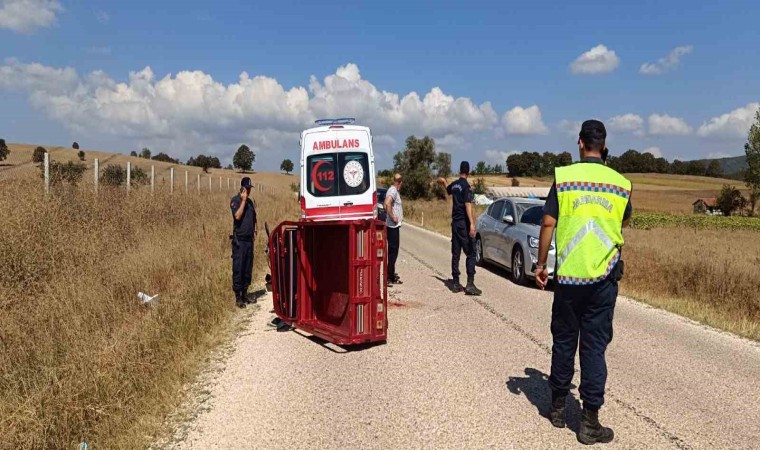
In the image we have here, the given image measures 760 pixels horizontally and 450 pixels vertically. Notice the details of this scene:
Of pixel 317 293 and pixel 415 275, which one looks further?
pixel 415 275

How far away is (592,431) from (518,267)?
754cm

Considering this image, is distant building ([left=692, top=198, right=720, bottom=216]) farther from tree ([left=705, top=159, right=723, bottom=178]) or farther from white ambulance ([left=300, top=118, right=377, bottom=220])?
white ambulance ([left=300, top=118, right=377, bottom=220])

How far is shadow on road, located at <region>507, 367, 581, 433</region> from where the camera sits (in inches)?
181

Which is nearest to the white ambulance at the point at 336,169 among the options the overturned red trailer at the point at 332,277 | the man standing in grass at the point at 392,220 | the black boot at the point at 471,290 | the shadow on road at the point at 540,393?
the man standing in grass at the point at 392,220

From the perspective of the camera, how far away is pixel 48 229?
9.59 meters

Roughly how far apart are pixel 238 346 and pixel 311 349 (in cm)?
87

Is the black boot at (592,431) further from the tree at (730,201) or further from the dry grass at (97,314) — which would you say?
the tree at (730,201)

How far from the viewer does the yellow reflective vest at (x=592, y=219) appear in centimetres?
407

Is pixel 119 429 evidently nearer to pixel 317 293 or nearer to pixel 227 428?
pixel 227 428

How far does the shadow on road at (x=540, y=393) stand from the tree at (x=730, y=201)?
8157cm

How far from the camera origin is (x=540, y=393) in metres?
5.11

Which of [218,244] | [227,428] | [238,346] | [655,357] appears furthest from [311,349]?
[218,244]

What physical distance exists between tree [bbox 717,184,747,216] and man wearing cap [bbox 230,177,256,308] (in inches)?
3183

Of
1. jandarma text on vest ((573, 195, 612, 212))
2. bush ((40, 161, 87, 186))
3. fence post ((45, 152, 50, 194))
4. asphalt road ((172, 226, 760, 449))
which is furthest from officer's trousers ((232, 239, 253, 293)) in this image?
jandarma text on vest ((573, 195, 612, 212))
